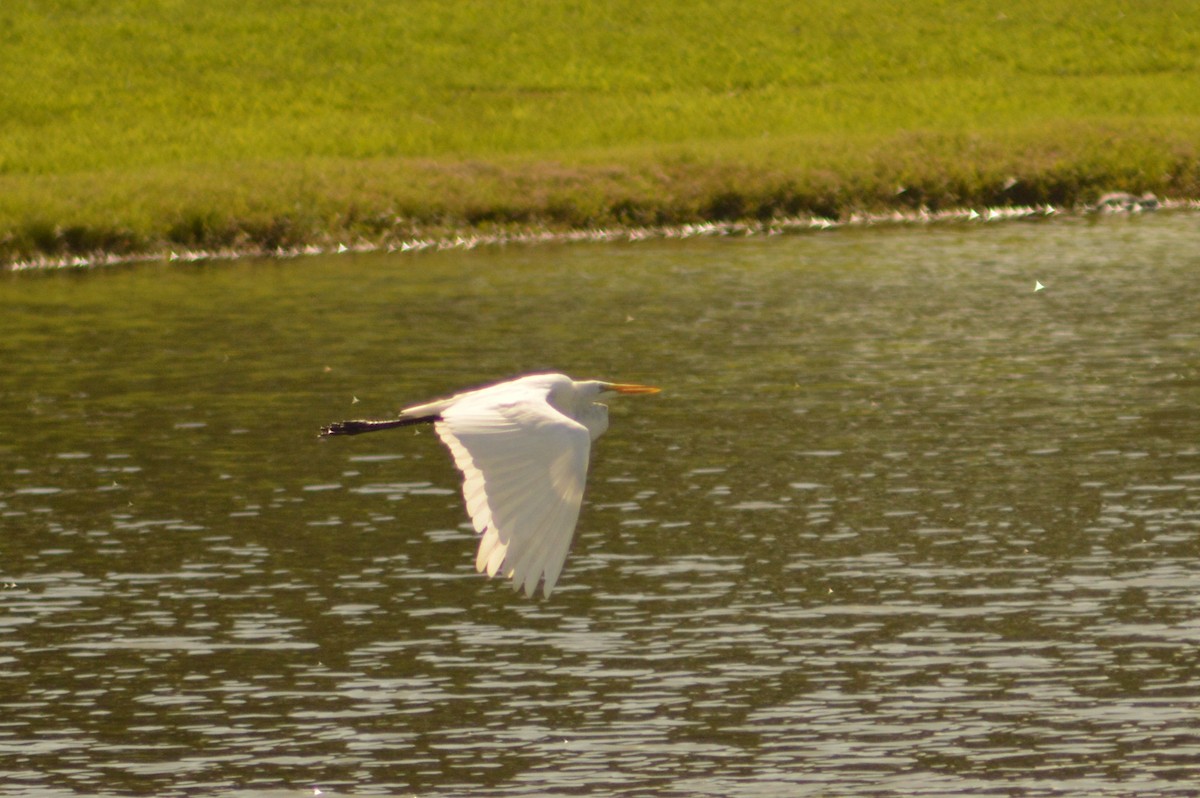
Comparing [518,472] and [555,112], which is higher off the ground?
[555,112]

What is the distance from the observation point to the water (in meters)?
14.6

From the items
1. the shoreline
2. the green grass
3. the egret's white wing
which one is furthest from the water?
the green grass

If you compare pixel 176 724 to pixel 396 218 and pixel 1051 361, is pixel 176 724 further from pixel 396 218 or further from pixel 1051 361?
pixel 396 218

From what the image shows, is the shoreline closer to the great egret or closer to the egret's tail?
the egret's tail

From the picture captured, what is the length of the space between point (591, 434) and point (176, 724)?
4.22 meters

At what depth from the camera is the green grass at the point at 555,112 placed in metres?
50.5

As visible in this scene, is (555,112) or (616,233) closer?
(616,233)

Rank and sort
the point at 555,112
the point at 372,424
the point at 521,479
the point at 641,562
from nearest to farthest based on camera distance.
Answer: the point at 521,479 → the point at 372,424 → the point at 641,562 → the point at 555,112

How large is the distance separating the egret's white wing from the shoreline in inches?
1442

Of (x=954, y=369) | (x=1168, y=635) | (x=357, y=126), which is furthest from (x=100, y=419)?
(x=357, y=126)

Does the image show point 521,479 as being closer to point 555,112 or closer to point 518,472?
point 518,472

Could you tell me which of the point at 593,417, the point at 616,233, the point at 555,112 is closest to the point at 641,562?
the point at 593,417

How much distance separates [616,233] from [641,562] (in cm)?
3112

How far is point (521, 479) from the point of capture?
11.3 metres
